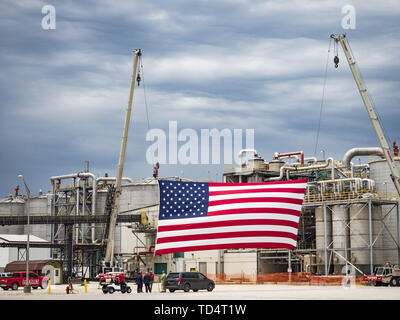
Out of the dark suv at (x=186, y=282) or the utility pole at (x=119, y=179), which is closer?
the dark suv at (x=186, y=282)

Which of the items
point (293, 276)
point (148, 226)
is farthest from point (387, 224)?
point (148, 226)

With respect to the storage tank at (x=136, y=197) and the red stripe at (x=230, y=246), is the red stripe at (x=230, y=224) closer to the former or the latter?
the red stripe at (x=230, y=246)

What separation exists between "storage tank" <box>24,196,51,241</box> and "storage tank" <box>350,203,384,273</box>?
62.9 metres

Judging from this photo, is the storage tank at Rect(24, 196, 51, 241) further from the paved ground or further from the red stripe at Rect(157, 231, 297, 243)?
the red stripe at Rect(157, 231, 297, 243)

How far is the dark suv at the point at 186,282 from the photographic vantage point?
49.9 metres

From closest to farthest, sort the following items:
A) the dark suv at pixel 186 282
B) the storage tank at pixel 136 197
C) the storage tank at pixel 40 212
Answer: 1. the dark suv at pixel 186 282
2. the storage tank at pixel 136 197
3. the storage tank at pixel 40 212

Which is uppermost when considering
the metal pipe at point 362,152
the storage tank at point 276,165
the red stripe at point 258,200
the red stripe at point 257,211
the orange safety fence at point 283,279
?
the metal pipe at point 362,152

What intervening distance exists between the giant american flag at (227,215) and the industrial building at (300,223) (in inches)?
723

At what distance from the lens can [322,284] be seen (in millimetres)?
63875

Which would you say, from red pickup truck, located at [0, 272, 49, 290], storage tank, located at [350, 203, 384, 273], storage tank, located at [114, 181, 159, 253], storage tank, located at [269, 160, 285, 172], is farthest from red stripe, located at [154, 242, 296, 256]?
storage tank, located at [114, 181, 159, 253]

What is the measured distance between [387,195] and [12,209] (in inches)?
3034

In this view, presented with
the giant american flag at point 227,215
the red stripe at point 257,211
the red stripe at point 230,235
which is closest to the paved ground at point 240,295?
the giant american flag at point 227,215
